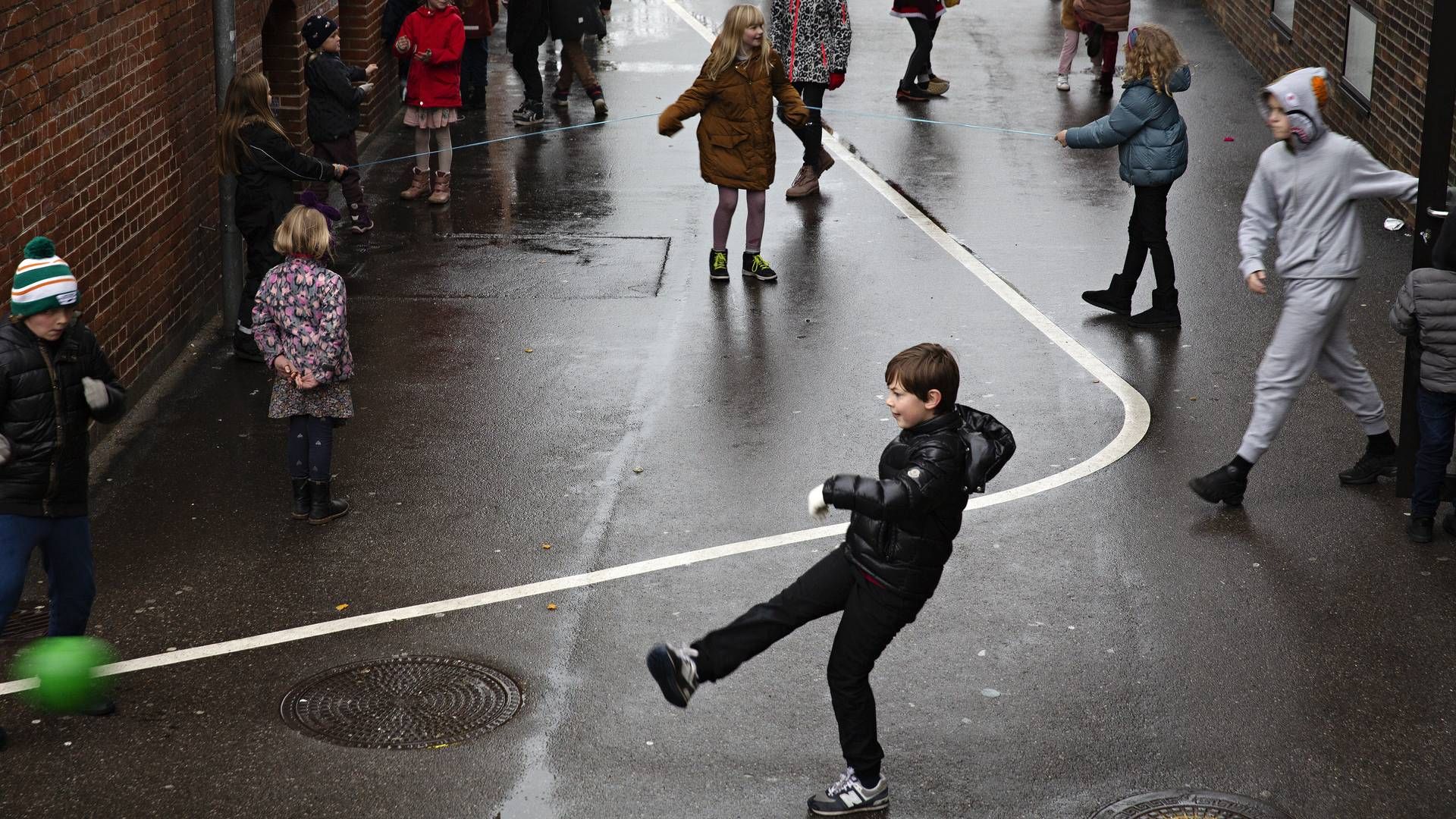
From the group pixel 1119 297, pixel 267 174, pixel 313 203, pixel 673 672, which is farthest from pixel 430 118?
pixel 673 672

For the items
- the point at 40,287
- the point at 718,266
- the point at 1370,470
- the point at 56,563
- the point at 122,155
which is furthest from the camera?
the point at 718,266

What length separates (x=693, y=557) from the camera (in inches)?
299

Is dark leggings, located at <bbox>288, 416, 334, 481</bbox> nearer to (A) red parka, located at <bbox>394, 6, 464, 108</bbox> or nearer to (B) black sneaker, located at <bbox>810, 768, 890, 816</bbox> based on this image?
(B) black sneaker, located at <bbox>810, 768, 890, 816</bbox>

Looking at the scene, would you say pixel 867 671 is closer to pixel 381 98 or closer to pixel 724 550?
pixel 724 550

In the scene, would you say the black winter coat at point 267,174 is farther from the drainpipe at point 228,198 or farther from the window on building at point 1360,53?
the window on building at point 1360,53

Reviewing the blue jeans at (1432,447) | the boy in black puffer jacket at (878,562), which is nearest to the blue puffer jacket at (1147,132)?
the blue jeans at (1432,447)

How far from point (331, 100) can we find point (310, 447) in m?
5.02

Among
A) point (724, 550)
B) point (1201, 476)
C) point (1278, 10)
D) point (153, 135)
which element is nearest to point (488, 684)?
point (724, 550)

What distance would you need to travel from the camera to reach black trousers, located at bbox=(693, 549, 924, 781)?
5.45 m

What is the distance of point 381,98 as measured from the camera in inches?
664

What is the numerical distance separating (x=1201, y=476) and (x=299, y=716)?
4.61 meters

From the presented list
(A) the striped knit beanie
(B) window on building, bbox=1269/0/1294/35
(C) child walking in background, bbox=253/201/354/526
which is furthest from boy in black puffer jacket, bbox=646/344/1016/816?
(B) window on building, bbox=1269/0/1294/35

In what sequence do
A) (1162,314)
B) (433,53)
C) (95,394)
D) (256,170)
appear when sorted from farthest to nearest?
(433,53) → (1162,314) → (256,170) → (95,394)

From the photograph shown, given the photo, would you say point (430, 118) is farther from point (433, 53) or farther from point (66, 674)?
point (66, 674)
